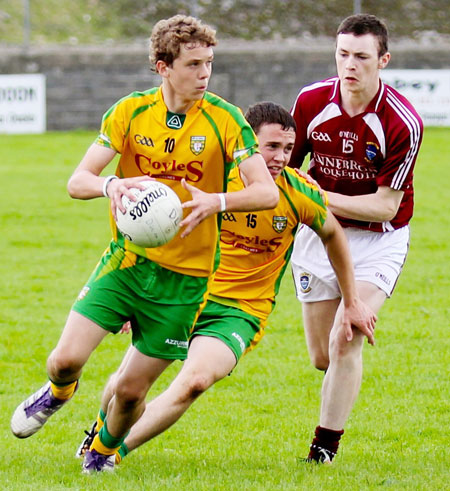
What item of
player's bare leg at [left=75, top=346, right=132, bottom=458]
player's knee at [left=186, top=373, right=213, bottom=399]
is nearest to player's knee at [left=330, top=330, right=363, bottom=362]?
player's knee at [left=186, top=373, right=213, bottom=399]

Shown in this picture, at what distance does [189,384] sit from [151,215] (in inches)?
46.6

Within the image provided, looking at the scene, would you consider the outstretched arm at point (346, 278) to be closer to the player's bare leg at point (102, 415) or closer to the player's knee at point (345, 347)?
the player's knee at point (345, 347)

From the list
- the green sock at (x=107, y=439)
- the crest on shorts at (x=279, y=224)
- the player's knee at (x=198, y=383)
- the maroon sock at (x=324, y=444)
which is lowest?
the maroon sock at (x=324, y=444)

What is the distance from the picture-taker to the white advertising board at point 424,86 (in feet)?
78.3

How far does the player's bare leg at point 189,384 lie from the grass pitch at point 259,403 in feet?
0.73

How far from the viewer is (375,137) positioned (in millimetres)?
5934

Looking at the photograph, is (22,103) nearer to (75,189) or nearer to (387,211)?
(387,211)

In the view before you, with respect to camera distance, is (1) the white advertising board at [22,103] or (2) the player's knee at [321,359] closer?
(2) the player's knee at [321,359]

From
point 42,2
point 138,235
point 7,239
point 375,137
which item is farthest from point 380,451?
point 42,2

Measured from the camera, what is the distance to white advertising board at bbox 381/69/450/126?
23.9 meters

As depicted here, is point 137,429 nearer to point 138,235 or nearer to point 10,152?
Answer: point 138,235

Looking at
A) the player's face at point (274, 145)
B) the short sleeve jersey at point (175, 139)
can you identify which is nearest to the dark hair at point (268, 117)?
the player's face at point (274, 145)

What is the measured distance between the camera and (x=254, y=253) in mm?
5789

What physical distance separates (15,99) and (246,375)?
1868 centimetres
